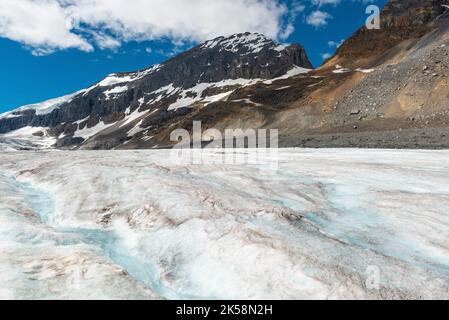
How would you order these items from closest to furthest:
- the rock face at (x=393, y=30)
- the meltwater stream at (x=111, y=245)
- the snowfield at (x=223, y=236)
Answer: the snowfield at (x=223, y=236) < the meltwater stream at (x=111, y=245) < the rock face at (x=393, y=30)

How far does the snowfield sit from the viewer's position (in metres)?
7.21

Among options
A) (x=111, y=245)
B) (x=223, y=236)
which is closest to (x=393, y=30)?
(x=223, y=236)

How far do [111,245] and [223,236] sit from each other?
9.56 feet

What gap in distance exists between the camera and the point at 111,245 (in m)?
10.1

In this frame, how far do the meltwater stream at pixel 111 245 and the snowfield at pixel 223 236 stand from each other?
42mm

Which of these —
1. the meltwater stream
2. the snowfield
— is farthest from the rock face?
the meltwater stream

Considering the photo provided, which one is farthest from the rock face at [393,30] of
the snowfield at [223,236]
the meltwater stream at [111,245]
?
the meltwater stream at [111,245]

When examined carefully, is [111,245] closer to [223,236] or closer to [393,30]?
[223,236]

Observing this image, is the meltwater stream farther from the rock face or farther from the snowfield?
the rock face

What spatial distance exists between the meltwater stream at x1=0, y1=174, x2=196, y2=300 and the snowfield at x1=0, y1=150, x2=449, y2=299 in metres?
0.04

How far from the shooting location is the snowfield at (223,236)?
23.7 ft

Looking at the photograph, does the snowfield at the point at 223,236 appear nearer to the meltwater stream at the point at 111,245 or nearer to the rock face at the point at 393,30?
the meltwater stream at the point at 111,245

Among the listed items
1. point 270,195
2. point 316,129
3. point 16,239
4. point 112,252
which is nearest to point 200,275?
point 112,252
